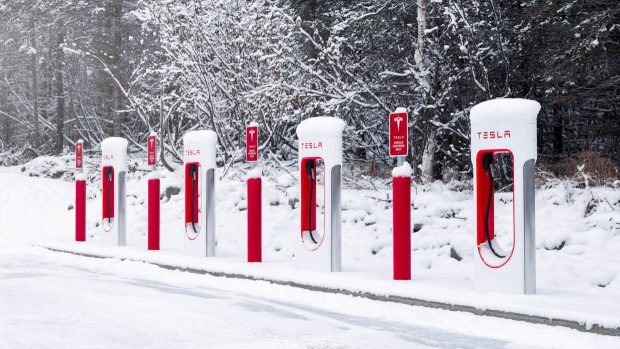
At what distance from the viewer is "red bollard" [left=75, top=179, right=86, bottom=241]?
17969 mm

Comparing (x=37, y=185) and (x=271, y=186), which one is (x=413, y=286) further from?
(x=37, y=185)

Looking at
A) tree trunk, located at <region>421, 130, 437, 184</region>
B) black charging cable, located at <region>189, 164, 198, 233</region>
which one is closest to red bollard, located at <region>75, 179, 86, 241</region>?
black charging cable, located at <region>189, 164, 198, 233</region>

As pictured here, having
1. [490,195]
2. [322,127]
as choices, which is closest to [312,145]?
[322,127]

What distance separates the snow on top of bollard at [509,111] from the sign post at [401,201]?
124 centimetres

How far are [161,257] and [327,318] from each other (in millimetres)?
6182

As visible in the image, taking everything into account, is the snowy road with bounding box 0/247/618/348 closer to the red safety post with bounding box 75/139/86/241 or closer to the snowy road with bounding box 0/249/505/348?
the snowy road with bounding box 0/249/505/348

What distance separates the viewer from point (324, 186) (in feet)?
→ 36.8

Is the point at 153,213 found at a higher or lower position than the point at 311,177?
lower

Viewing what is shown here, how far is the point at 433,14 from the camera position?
56.6ft

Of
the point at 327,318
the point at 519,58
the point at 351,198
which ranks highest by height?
the point at 519,58

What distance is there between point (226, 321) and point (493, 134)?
3.74 meters

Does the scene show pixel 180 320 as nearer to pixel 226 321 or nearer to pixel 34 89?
pixel 226 321

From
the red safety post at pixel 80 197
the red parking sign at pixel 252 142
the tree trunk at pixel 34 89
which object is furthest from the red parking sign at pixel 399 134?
the tree trunk at pixel 34 89

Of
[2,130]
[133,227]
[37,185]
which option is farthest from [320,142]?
[2,130]
